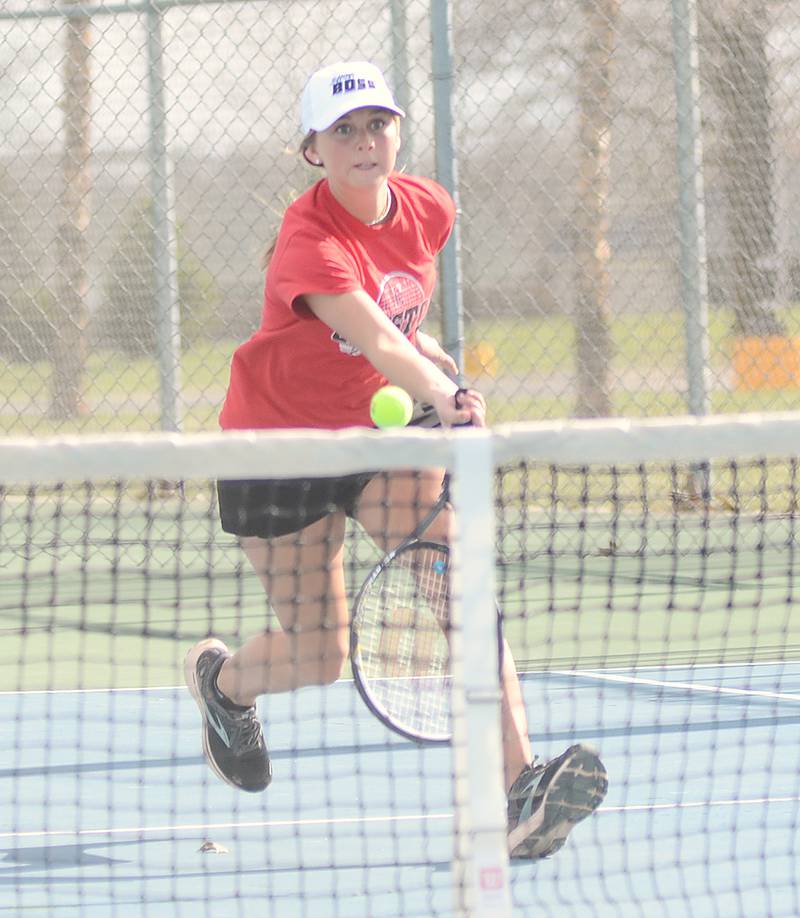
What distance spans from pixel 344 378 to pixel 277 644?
55cm

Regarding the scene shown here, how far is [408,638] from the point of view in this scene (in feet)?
11.5

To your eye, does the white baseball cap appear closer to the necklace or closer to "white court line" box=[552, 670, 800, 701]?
the necklace

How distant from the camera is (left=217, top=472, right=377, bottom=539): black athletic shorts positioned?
10.7 feet

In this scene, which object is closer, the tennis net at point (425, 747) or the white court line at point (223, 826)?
the tennis net at point (425, 747)

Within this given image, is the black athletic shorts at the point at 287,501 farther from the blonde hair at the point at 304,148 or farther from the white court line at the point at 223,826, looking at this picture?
the white court line at the point at 223,826

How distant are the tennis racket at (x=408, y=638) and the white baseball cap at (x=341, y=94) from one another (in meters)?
0.74

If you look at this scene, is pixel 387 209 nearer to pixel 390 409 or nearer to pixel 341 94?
pixel 341 94

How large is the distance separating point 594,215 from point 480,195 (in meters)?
0.49

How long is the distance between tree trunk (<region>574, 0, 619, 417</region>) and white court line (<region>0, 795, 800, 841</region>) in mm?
3431

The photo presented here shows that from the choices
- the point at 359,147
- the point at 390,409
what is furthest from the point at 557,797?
the point at 359,147

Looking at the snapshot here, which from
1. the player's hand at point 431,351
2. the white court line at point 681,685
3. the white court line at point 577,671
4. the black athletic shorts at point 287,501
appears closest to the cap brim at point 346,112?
the player's hand at point 431,351

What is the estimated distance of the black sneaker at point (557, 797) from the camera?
291 cm

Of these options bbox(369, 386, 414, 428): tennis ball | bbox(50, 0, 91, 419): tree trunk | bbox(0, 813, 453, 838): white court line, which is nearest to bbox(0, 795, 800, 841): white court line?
bbox(0, 813, 453, 838): white court line

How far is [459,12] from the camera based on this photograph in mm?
6008
